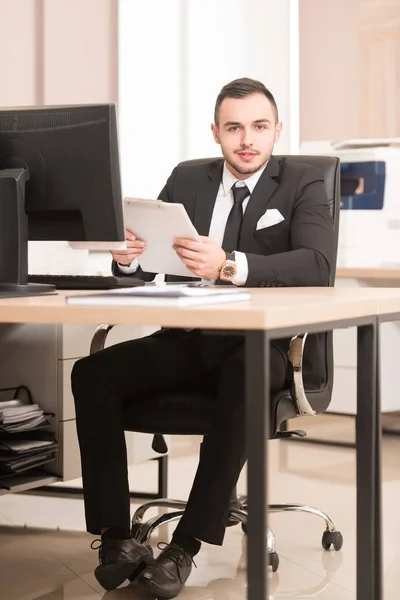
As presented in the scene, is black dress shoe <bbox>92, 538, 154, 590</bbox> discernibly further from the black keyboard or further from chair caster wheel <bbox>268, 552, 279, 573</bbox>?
the black keyboard

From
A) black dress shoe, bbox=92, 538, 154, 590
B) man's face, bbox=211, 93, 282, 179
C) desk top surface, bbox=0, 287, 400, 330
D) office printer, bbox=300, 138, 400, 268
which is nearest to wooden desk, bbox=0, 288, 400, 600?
desk top surface, bbox=0, 287, 400, 330

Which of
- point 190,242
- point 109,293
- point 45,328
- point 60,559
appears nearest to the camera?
point 109,293

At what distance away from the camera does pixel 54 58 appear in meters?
4.17

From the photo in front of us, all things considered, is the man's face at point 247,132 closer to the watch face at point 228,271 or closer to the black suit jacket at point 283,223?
the black suit jacket at point 283,223

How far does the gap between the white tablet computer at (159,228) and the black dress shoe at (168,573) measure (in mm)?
658

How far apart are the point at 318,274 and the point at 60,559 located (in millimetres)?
1077

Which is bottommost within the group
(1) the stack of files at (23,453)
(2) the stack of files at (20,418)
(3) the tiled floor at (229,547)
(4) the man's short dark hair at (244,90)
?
(3) the tiled floor at (229,547)

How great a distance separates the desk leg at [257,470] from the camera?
154 centimetres

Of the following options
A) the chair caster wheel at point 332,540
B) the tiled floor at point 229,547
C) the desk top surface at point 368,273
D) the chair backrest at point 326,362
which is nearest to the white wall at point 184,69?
the desk top surface at point 368,273

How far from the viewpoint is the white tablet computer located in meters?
2.08

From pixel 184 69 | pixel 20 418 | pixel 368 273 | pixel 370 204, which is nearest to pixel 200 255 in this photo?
pixel 20 418

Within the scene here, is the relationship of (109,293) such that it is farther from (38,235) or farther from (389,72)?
(389,72)

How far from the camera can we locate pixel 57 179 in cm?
209

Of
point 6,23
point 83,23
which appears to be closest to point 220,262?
point 6,23
